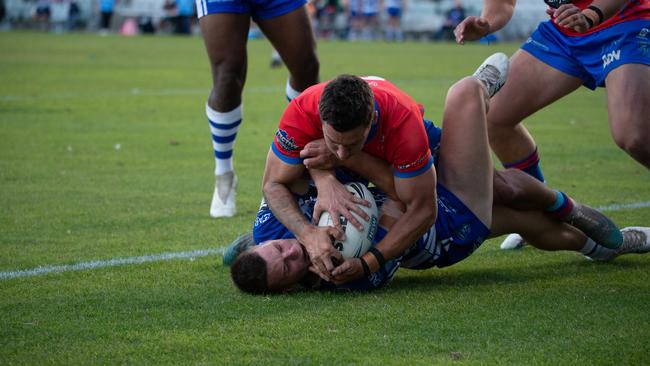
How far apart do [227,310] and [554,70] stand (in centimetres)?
276

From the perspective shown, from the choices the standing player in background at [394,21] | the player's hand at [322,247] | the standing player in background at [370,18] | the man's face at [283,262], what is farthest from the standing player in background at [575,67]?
the standing player in background at [370,18]

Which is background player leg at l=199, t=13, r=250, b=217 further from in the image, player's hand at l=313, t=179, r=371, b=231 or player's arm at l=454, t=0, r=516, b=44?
player's hand at l=313, t=179, r=371, b=231

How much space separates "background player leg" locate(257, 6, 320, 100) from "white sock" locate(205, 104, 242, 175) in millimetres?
536

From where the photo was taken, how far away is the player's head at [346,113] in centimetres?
462

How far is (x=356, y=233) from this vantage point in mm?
5156

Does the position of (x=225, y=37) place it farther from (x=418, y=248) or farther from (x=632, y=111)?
(x=632, y=111)

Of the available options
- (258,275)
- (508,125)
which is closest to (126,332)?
(258,275)

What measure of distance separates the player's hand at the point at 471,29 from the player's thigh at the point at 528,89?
35cm

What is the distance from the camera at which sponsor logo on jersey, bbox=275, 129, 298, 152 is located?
5.18 meters

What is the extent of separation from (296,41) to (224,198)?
1295mm

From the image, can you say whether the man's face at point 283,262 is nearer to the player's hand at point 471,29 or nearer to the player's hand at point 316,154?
the player's hand at point 316,154

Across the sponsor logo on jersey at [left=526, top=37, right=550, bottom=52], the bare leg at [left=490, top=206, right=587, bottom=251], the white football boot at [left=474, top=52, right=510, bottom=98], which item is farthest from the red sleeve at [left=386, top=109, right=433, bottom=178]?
the sponsor logo on jersey at [left=526, top=37, right=550, bottom=52]

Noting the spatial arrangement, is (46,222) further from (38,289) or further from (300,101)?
(300,101)

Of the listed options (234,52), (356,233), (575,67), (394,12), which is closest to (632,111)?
(575,67)
